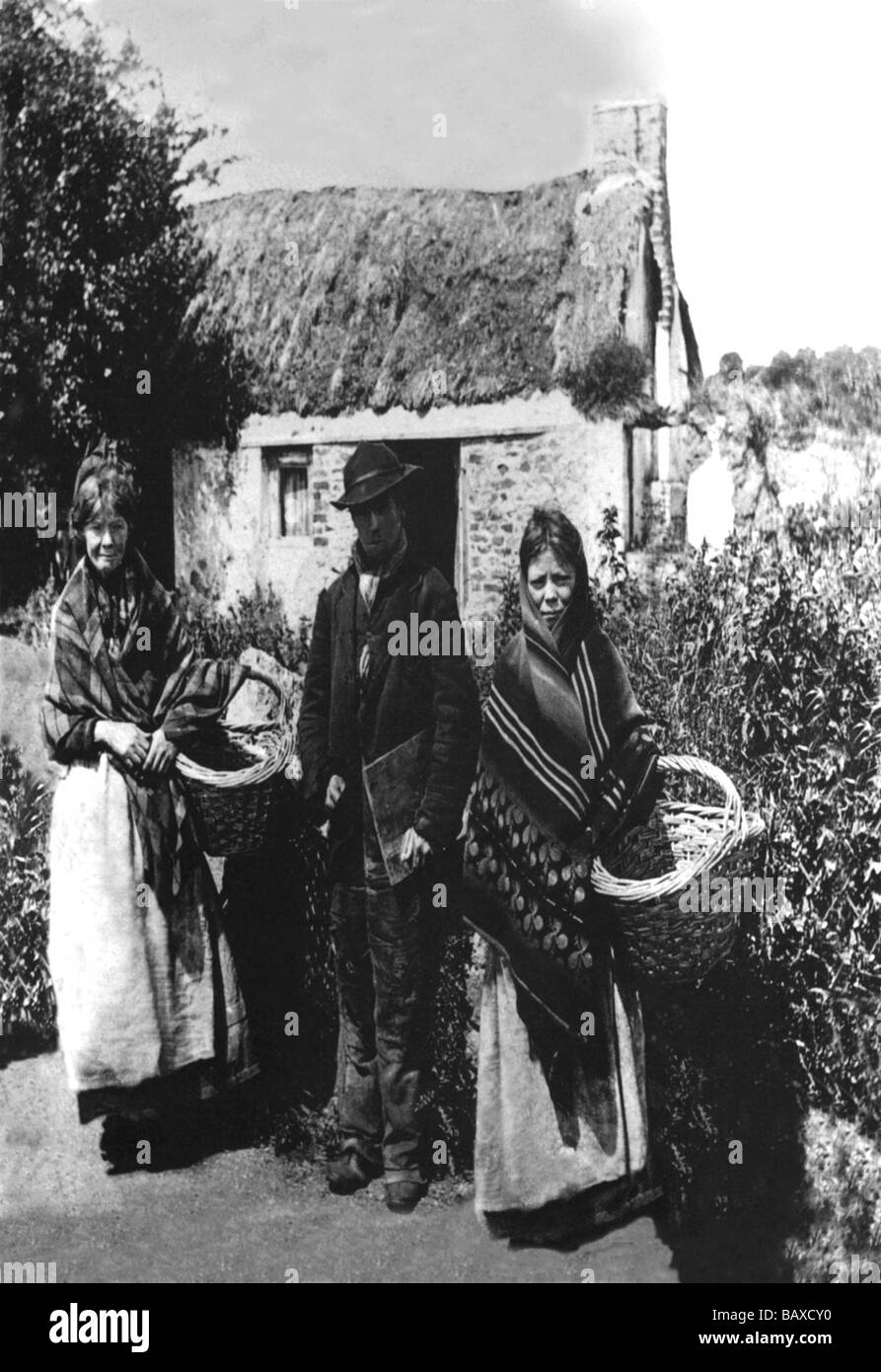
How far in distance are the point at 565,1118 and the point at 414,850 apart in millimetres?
1140

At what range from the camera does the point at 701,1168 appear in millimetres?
5465

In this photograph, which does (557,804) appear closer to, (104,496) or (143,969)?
(143,969)

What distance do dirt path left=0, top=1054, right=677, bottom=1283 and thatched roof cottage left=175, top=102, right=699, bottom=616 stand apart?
223 cm

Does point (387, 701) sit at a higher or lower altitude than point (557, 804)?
higher

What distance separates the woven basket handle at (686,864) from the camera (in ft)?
16.9

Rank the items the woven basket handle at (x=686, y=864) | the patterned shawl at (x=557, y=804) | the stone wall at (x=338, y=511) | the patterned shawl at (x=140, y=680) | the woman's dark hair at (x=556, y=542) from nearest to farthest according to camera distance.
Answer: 1. the woven basket handle at (x=686, y=864)
2. the patterned shawl at (x=557, y=804)
3. the woman's dark hair at (x=556, y=542)
4. the stone wall at (x=338, y=511)
5. the patterned shawl at (x=140, y=680)

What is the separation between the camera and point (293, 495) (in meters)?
5.82

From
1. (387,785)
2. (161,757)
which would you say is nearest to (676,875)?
(387,785)

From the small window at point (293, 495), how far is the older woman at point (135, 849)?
0.56m

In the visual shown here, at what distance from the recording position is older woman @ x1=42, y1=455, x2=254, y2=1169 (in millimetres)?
5715

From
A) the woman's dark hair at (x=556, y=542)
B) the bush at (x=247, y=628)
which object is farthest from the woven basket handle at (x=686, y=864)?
the bush at (x=247, y=628)

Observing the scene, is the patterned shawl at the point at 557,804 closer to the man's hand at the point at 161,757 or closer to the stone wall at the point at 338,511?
the stone wall at the point at 338,511

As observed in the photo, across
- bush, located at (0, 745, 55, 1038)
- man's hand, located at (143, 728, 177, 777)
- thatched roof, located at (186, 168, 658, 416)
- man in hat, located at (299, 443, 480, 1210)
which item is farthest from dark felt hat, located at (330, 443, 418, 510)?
bush, located at (0, 745, 55, 1038)
